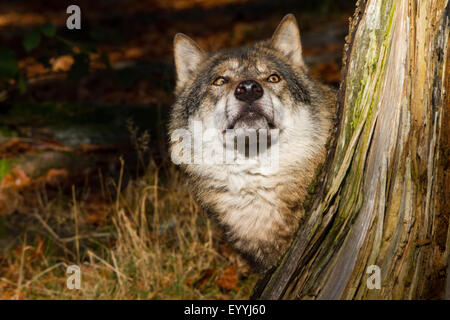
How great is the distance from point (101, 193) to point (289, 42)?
8.91 feet

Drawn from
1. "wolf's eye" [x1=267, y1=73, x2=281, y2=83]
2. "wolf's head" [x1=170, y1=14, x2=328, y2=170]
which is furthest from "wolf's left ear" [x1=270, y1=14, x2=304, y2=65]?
"wolf's eye" [x1=267, y1=73, x2=281, y2=83]

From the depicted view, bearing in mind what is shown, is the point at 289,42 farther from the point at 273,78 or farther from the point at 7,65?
the point at 7,65

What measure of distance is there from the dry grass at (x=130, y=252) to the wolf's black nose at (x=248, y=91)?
154cm

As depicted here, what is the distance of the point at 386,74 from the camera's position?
267cm

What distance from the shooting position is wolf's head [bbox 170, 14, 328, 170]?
3.65m

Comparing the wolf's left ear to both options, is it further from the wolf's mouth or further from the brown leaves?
the brown leaves

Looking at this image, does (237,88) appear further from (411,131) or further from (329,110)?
(411,131)

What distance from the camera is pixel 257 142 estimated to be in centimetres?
370

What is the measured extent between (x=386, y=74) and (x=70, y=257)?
3442 millimetres

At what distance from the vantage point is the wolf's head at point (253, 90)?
144 inches

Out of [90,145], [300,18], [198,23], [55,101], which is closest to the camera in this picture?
[90,145]

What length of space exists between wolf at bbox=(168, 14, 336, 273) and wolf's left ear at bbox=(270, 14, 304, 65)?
3.8 inches
